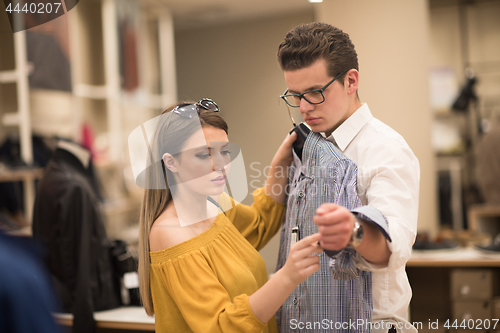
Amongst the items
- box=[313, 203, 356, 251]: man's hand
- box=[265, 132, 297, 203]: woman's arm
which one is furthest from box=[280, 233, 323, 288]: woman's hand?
box=[265, 132, 297, 203]: woman's arm

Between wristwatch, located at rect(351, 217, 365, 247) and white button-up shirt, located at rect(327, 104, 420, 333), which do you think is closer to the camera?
wristwatch, located at rect(351, 217, 365, 247)

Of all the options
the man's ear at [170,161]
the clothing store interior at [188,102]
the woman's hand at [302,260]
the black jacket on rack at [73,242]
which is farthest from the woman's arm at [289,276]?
the black jacket on rack at [73,242]

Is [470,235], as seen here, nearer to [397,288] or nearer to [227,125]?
[397,288]

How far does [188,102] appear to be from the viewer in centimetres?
121

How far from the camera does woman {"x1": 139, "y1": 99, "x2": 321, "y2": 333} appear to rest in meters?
0.99

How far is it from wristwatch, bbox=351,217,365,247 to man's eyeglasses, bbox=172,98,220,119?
0.58m

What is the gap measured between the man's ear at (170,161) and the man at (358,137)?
0.37 meters

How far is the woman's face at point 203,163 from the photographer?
1106 mm

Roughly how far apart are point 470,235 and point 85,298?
2773 mm

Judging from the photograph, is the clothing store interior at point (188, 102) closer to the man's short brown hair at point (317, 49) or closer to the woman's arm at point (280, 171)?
the woman's arm at point (280, 171)

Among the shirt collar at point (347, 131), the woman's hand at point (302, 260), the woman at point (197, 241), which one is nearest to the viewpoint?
the woman's hand at point (302, 260)

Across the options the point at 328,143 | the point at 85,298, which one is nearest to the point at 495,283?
the point at 328,143

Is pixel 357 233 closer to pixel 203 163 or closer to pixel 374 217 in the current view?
pixel 374 217

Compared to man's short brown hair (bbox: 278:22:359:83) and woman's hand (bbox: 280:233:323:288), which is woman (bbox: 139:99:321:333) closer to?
woman's hand (bbox: 280:233:323:288)
